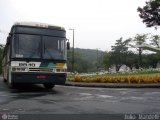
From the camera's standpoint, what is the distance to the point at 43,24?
20.1 metres

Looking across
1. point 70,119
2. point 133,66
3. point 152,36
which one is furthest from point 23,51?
point 133,66

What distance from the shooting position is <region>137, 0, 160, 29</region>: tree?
109 feet

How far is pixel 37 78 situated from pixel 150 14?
17144 mm

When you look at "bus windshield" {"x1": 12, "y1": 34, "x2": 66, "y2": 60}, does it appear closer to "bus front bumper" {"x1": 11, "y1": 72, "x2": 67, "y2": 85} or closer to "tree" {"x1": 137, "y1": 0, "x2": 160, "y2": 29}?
"bus front bumper" {"x1": 11, "y1": 72, "x2": 67, "y2": 85}

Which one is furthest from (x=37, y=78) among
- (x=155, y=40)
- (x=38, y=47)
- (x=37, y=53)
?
(x=155, y=40)

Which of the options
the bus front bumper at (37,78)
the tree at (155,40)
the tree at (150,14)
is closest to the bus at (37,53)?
the bus front bumper at (37,78)

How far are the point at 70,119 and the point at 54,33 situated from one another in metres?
10.1

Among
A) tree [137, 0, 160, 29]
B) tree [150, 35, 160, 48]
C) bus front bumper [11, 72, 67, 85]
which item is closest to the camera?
bus front bumper [11, 72, 67, 85]

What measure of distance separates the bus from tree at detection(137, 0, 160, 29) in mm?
14824

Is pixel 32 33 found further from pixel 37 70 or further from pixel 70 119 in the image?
pixel 70 119

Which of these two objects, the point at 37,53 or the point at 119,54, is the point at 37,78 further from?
the point at 119,54

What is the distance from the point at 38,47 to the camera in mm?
19422

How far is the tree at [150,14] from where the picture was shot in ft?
109

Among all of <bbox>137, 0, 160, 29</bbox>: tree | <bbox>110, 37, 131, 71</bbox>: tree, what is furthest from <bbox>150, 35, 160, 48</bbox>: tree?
<bbox>137, 0, 160, 29</bbox>: tree
